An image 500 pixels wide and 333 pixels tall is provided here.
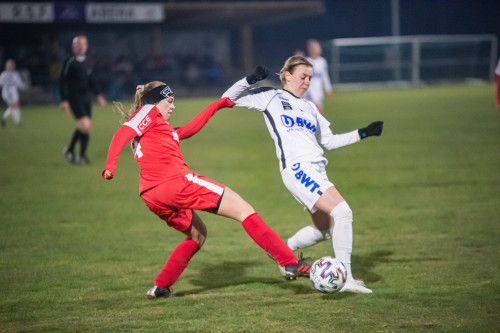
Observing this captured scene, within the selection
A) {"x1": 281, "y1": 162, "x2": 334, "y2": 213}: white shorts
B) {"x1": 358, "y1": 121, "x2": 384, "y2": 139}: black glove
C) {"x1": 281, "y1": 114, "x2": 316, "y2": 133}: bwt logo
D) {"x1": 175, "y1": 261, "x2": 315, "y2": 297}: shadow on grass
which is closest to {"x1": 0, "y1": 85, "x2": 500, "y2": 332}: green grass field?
{"x1": 175, "y1": 261, "x2": 315, "y2": 297}: shadow on grass

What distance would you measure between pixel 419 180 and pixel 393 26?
34409 mm

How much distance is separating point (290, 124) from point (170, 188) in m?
1.21

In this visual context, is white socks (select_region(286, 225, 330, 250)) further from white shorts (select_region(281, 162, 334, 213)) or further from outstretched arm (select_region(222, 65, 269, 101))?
outstretched arm (select_region(222, 65, 269, 101))

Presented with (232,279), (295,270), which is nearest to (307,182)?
(295,270)

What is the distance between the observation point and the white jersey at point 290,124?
561 cm

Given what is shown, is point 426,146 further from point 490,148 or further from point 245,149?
point 245,149

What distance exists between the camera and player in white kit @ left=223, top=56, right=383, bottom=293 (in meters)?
5.39

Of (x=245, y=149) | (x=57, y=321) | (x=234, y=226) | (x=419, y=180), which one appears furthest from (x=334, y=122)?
(x=57, y=321)

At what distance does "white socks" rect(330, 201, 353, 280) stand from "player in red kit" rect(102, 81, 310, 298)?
325 mm

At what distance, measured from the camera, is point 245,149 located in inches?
622

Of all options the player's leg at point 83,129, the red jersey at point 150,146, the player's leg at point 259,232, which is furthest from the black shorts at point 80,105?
the player's leg at point 259,232

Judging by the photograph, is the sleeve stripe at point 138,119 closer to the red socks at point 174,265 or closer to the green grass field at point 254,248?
the red socks at point 174,265

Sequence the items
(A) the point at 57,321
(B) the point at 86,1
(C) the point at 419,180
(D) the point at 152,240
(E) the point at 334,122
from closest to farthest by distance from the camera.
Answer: (A) the point at 57,321 → (D) the point at 152,240 → (C) the point at 419,180 → (E) the point at 334,122 → (B) the point at 86,1

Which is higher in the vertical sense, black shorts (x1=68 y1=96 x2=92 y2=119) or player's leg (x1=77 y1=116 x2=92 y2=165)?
black shorts (x1=68 y1=96 x2=92 y2=119)
